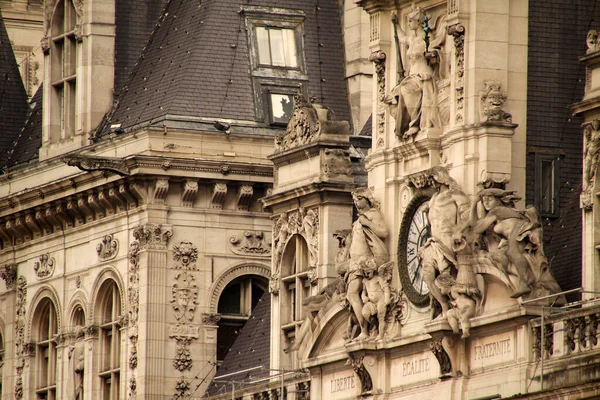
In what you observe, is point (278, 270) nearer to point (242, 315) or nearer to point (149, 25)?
point (242, 315)

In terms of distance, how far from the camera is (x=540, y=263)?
5828 cm

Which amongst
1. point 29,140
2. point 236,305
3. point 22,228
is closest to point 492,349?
point 236,305

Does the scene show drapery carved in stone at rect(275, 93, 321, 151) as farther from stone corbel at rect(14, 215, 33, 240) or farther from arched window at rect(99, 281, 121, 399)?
stone corbel at rect(14, 215, 33, 240)

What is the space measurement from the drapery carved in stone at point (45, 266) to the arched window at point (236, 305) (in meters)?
5.74

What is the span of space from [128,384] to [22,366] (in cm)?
651

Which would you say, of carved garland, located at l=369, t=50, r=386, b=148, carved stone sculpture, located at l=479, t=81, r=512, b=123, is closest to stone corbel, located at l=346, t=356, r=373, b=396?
carved garland, located at l=369, t=50, r=386, b=148

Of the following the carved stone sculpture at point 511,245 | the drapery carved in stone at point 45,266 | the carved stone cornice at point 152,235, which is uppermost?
the drapery carved in stone at point 45,266

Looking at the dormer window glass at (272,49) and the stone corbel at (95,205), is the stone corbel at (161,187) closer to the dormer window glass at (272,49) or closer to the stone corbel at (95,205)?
the stone corbel at (95,205)

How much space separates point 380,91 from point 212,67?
13.0 metres

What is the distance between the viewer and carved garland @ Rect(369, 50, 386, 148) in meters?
64.7

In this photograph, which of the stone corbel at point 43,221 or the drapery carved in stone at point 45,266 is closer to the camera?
the stone corbel at point 43,221

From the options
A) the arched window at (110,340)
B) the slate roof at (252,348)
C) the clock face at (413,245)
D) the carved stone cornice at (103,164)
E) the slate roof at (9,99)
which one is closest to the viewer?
the clock face at (413,245)

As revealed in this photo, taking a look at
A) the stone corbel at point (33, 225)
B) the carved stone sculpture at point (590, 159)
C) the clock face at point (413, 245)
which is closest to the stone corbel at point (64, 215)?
the stone corbel at point (33, 225)

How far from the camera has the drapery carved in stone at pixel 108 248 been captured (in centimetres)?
7738
